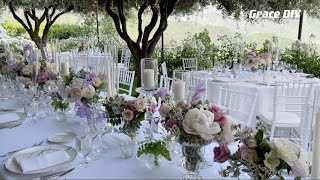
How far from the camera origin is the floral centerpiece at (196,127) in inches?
49.1

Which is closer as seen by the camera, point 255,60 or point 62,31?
point 255,60

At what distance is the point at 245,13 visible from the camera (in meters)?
6.39

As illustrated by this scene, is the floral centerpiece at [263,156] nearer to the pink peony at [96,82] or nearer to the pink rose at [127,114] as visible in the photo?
the pink rose at [127,114]

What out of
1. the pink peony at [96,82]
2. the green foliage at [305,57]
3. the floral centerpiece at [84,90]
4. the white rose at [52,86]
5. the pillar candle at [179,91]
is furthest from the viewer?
the green foliage at [305,57]

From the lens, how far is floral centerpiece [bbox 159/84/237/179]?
1248 millimetres

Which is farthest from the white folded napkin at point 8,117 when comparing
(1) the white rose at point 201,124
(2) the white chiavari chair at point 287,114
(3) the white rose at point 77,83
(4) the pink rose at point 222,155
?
(2) the white chiavari chair at point 287,114

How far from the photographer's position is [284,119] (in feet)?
11.7

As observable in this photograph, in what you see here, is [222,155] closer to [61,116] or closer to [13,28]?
[61,116]

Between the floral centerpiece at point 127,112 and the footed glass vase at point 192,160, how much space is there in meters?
0.43

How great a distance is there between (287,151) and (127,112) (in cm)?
83

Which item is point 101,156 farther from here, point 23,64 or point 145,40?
point 145,40

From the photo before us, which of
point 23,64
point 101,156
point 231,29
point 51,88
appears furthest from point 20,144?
point 231,29

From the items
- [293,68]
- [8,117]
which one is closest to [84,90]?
[8,117]

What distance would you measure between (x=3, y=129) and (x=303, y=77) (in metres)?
3.71
